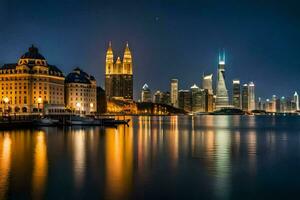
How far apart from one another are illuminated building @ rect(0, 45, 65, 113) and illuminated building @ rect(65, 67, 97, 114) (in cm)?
1453

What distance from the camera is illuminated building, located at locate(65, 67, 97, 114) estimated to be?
16688 centimetres

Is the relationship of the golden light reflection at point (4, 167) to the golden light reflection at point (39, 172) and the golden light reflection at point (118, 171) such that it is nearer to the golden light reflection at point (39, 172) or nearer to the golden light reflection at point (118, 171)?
the golden light reflection at point (39, 172)

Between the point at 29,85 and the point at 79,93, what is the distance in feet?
97.5

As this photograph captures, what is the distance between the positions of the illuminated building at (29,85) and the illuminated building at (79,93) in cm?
1453

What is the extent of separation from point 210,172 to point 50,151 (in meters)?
19.2

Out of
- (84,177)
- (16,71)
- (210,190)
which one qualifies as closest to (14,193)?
(84,177)

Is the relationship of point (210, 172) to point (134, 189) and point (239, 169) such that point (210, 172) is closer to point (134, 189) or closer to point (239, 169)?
point (239, 169)

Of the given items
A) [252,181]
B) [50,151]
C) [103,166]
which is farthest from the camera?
[50,151]

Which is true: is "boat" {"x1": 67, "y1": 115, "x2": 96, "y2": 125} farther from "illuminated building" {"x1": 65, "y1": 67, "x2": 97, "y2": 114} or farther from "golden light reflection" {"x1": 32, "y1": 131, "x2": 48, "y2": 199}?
"illuminated building" {"x1": 65, "y1": 67, "x2": 97, "y2": 114}

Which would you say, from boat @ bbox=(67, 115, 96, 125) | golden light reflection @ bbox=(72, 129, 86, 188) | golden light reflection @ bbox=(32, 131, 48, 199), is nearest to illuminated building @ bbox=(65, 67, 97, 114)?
boat @ bbox=(67, 115, 96, 125)

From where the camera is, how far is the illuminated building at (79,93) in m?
167

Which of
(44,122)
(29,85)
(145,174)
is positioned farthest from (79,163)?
(29,85)

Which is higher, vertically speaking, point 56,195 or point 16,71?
point 16,71

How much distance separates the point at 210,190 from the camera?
993 inches
